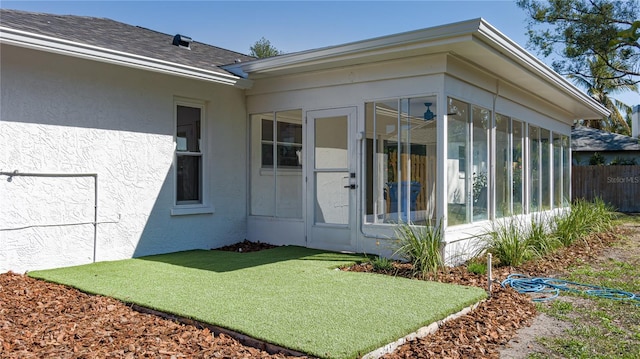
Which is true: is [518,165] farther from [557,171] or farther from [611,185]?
[611,185]

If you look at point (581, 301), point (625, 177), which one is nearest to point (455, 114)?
point (581, 301)

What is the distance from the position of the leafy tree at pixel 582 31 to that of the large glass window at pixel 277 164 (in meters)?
9.52

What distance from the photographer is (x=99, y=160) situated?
696 centimetres

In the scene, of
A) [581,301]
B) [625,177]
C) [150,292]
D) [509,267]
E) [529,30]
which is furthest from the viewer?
[625,177]

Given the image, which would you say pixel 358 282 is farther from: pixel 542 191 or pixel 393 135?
pixel 542 191

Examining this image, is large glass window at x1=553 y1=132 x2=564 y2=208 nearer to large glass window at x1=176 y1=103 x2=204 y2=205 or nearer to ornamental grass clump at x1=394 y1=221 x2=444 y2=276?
ornamental grass clump at x1=394 y1=221 x2=444 y2=276

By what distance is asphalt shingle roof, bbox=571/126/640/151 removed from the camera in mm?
22188

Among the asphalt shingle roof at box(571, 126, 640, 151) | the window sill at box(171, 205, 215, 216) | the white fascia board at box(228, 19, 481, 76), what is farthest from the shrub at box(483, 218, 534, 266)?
the asphalt shingle roof at box(571, 126, 640, 151)

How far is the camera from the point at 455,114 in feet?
24.5

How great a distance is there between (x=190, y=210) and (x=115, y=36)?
297cm

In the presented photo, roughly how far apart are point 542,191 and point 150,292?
919 cm

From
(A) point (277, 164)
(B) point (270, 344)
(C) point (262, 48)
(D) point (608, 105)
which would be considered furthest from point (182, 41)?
(D) point (608, 105)

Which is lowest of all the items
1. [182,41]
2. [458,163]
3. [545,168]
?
[458,163]

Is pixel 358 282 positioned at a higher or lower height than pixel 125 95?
lower
